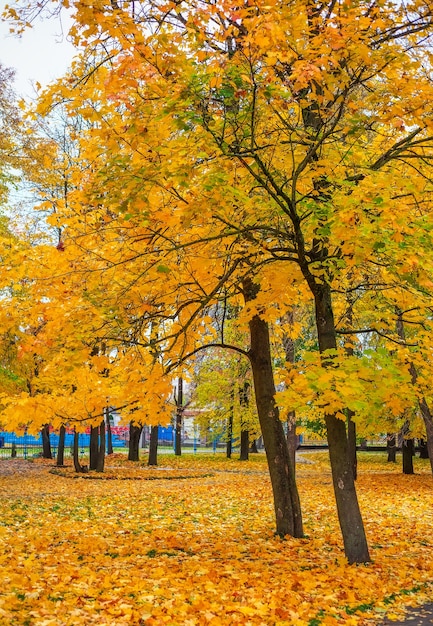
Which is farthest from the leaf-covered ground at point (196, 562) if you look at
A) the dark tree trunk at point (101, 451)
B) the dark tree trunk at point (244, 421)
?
the dark tree trunk at point (244, 421)

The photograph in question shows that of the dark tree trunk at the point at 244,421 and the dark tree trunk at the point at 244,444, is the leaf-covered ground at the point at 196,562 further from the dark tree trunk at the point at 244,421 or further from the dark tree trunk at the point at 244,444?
the dark tree trunk at the point at 244,444

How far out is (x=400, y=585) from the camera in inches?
251

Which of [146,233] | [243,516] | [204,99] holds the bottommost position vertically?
[243,516]

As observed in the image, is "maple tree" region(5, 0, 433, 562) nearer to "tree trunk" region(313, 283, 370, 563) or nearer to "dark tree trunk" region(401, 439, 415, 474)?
"tree trunk" region(313, 283, 370, 563)

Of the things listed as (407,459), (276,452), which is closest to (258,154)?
(276,452)

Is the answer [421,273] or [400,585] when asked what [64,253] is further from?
[400,585]

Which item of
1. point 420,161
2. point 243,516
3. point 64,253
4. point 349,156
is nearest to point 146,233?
point 64,253

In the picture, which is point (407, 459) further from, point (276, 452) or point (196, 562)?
point (196, 562)

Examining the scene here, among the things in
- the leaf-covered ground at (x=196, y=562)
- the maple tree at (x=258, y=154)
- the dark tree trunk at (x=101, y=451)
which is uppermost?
the maple tree at (x=258, y=154)

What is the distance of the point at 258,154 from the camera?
623 centimetres

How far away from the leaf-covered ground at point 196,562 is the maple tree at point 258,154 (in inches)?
41.9

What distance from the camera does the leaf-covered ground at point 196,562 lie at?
5129 millimetres

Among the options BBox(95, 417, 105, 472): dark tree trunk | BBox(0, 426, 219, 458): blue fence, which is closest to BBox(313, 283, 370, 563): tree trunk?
BBox(95, 417, 105, 472): dark tree trunk

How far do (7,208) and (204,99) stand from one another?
18.3 m
